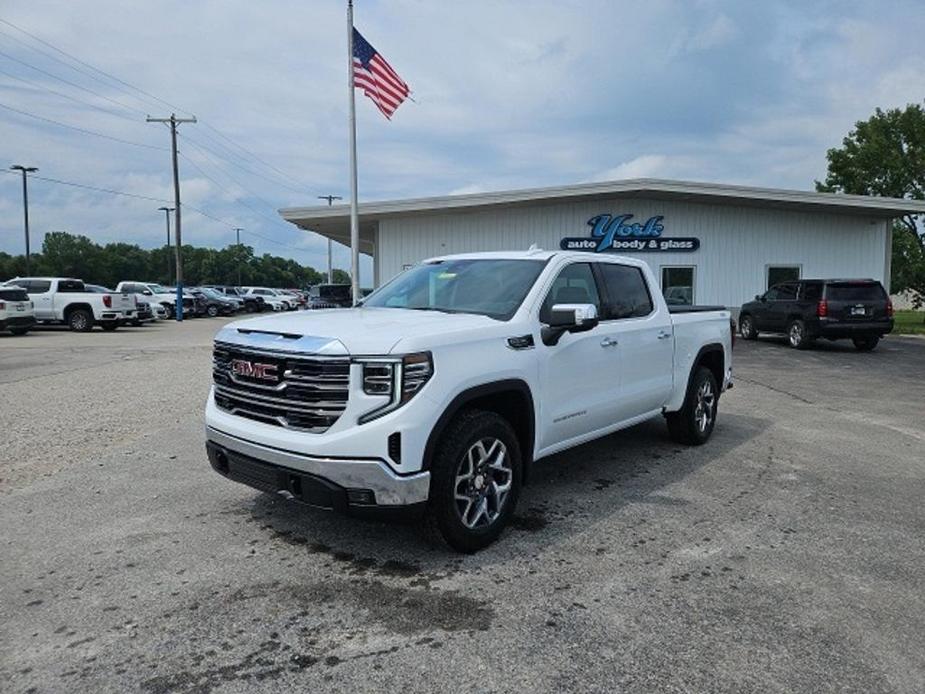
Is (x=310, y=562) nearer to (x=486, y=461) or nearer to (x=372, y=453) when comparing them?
(x=372, y=453)

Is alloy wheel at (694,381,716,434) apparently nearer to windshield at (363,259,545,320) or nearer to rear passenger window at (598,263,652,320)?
rear passenger window at (598,263,652,320)

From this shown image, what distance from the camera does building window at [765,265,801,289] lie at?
22875 mm

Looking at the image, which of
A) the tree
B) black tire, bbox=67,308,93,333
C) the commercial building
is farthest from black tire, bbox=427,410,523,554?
the tree

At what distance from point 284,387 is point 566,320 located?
5.90ft

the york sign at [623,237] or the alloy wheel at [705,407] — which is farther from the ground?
the york sign at [623,237]

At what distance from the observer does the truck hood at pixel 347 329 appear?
3.62 m

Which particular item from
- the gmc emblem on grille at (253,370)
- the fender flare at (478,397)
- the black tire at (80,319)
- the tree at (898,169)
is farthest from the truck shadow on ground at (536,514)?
the tree at (898,169)

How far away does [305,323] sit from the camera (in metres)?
4.12

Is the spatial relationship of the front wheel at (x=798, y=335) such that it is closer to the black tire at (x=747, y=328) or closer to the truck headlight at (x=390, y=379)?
the black tire at (x=747, y=328)

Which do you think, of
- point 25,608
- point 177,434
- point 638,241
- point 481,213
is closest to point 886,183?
point 638,241

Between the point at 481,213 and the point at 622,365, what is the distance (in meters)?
17.9

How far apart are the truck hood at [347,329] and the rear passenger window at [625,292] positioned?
1617 millimetres

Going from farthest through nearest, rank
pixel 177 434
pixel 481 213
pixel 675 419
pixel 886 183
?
pixel 886 183, pixel 481 213, pixel 177 434, pixel 675 419

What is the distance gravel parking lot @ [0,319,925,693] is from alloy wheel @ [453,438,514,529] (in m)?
0.23
